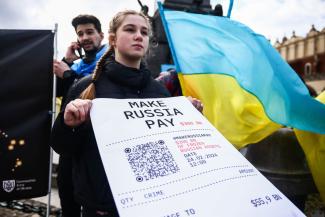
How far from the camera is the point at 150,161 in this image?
1208 millimetres

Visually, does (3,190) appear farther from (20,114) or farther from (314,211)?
(314,211)

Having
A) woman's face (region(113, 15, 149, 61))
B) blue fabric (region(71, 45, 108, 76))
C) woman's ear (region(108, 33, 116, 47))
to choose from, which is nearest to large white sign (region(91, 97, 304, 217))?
woman's face (region(113, 15, 149, 61))

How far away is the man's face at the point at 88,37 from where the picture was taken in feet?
9.02

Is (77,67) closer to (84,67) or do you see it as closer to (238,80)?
(84,67)

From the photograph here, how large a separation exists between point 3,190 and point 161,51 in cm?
657

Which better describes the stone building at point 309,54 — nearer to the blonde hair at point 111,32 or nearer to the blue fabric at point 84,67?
the blue fabric at point 84,67

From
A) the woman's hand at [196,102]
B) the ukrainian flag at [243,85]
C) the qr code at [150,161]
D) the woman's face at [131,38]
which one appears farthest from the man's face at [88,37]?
the qr code at [150,161]

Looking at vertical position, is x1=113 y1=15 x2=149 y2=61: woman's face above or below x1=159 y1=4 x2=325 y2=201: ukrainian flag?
above

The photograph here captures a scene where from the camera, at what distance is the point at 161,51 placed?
345 inches

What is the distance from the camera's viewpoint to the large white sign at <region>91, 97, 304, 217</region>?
108 cm

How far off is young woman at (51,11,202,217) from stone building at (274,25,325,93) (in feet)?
98.2

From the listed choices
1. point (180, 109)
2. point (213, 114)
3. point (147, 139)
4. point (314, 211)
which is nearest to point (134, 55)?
point (180, 109)

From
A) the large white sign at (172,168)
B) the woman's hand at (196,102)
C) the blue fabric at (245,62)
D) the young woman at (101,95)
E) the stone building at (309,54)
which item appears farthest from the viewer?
the stone building at (309,54)

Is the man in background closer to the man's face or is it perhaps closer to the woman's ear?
the man's face
